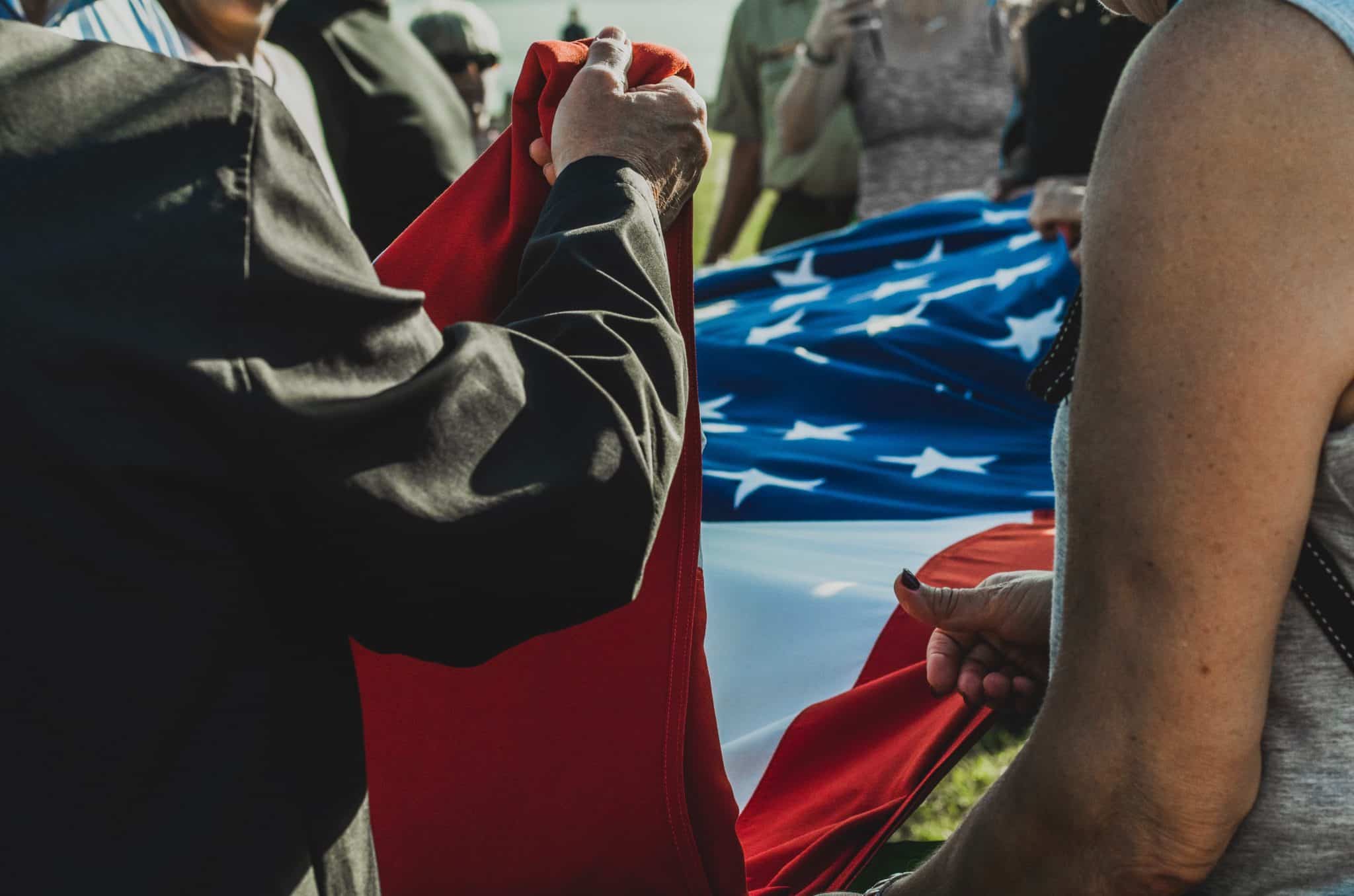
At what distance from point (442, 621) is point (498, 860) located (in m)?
0.58

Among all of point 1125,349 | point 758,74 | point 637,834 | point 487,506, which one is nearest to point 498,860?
point 637,834

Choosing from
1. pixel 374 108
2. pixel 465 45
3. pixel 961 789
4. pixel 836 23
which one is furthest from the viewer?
pixel 465 45

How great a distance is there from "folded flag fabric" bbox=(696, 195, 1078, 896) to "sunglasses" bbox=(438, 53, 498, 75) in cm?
196

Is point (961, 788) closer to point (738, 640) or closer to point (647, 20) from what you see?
point (738, 640)

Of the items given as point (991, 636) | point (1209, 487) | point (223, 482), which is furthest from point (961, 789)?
point (223, 482)

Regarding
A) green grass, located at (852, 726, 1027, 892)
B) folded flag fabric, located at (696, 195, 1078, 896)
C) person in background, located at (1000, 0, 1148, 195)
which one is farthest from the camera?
person in background, located at (1000, 0, 1148, 195)

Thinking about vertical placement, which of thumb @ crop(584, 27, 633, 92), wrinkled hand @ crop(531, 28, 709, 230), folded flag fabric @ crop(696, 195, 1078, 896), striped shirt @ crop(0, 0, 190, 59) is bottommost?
folded flag fabric @ crop(696, 195, 1078, 896)

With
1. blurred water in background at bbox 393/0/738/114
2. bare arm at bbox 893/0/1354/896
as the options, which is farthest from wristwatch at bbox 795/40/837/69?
blurred water in background at bbox 393/0/738/114

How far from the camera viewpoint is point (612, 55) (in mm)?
1376

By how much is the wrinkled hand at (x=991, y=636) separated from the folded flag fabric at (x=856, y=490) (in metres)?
0.10

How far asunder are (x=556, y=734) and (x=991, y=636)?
0.59m

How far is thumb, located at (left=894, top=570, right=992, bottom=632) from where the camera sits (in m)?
1.61

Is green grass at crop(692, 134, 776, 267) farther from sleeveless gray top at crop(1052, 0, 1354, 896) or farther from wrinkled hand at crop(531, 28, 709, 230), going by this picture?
sleeveless gray top at crop(1052, 0, 1354, 896)

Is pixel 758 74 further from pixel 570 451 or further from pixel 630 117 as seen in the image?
pixel 570 451
